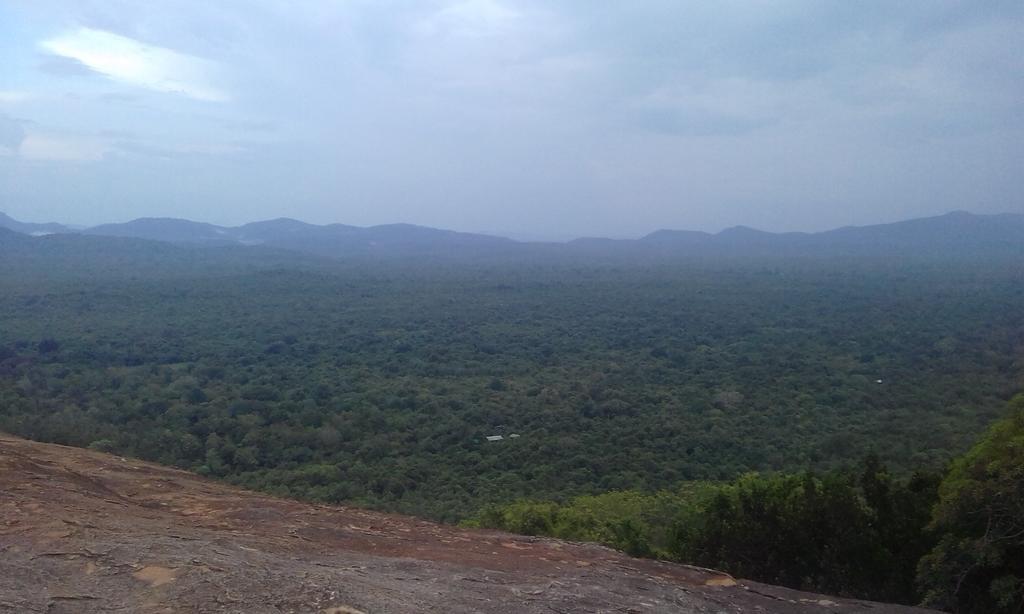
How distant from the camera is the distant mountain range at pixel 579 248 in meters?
133

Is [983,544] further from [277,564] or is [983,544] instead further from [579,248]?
[579,248]

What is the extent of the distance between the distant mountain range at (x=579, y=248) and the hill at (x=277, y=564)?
120 meters

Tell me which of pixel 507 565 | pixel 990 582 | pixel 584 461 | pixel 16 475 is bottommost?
pixel 584 461

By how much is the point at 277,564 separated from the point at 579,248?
516 feet

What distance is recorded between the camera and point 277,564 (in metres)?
4.80

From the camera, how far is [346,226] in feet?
607

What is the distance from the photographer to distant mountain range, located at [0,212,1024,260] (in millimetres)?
132925

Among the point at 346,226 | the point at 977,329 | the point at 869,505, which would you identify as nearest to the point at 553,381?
the point at 869,505

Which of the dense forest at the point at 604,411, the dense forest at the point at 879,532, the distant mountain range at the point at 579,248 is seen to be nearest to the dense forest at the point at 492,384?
the dense forest at the point at 604,411

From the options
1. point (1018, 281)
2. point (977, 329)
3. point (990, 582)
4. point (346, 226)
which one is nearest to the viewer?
point (990, 582)

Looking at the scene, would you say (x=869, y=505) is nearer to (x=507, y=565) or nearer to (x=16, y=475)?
(x=507, y=565)

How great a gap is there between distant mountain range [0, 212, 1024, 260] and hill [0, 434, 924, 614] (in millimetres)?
119830

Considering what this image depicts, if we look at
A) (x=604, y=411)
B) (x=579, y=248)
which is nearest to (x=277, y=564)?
(x=604, y=411)

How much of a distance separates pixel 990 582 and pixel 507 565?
489cm
